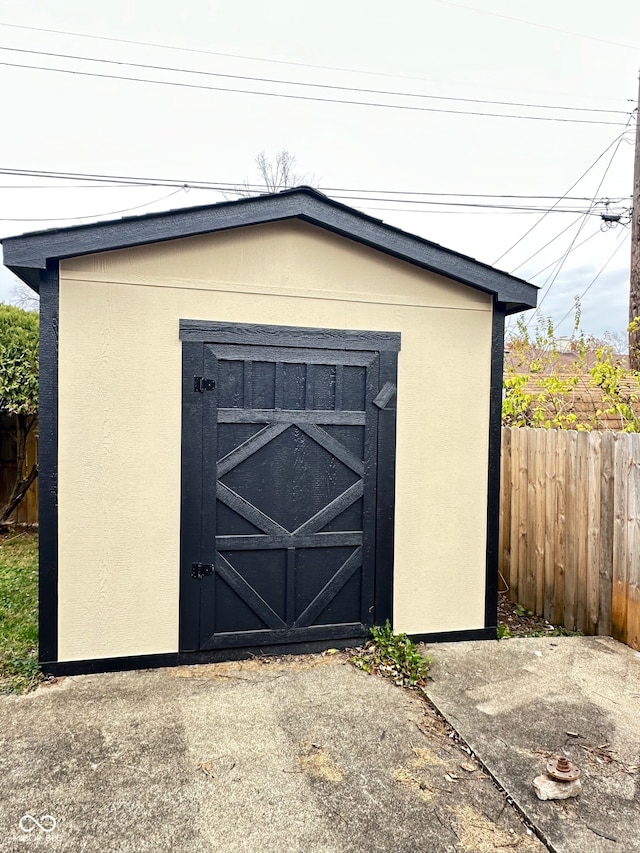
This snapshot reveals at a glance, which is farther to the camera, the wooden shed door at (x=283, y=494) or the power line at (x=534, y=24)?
the power line at (x=534, y=24)

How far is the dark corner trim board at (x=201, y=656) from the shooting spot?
3.32 meters

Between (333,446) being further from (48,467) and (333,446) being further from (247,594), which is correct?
(48,467)

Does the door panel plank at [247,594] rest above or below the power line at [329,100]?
below

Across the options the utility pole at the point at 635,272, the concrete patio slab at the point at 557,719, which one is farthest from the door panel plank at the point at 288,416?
the utility pole at the point at 635,272

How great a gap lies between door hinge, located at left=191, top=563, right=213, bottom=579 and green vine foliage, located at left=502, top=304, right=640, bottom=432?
385 cm

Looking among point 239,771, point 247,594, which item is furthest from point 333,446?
point 239,771

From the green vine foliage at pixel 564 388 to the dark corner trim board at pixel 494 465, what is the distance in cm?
214

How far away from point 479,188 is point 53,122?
1104 centimetres

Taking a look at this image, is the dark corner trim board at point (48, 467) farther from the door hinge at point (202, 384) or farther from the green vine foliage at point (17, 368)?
the green vine foliage at point (17, 368)

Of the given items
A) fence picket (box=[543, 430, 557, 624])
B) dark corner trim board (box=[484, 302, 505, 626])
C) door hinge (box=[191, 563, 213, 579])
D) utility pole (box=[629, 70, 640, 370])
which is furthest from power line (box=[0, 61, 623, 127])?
door hinge (box=[191, 563, 213, 579])

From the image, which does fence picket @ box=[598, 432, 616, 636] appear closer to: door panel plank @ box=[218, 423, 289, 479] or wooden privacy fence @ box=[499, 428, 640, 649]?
wooden privacy fence @ box=[499, 428, 640, 649]

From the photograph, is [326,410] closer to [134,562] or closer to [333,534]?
[333,534]

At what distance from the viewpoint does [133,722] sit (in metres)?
2.80

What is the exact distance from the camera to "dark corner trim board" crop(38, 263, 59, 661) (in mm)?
3254
